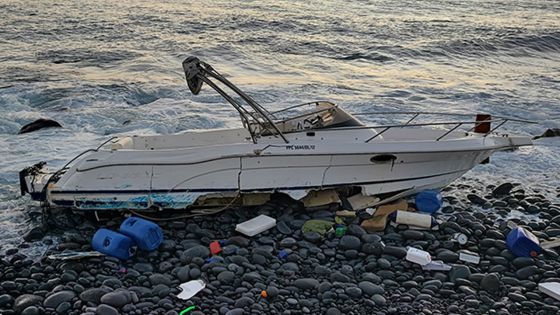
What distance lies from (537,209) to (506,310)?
2862 millimetres

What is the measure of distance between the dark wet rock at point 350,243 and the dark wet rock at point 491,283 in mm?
1406

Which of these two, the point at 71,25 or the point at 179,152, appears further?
the point at 71,25

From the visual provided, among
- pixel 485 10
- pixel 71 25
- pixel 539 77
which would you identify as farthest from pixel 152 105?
pixel 485 10

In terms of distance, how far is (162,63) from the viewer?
18938 millimetres

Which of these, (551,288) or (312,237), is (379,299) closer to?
(312,237)

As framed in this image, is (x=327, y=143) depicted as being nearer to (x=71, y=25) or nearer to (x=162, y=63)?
(x=162, y=63)

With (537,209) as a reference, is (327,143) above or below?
above

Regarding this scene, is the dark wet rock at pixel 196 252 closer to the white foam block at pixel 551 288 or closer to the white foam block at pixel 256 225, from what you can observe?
the white foam block at pixel 256 225

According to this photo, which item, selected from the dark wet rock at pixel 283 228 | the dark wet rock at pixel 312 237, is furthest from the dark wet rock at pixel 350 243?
the dark wet rock at pixel 283 228

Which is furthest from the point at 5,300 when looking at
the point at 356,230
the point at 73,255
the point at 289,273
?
the point at 356,230

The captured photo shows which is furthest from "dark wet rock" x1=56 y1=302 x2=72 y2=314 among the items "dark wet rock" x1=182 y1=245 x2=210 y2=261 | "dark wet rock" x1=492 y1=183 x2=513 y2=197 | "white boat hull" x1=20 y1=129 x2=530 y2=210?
"dark wet rock" x1=492 y1=183 x2=513 y2=197

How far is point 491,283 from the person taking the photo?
18.8ft

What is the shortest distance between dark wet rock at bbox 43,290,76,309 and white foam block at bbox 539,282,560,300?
470 centimetres

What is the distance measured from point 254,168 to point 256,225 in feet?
2.37
